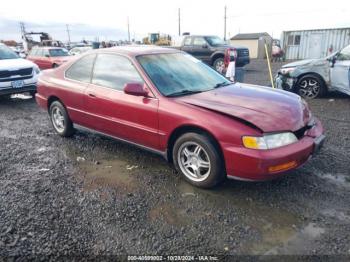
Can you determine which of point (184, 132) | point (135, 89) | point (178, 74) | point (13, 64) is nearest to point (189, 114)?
point (184, 132)

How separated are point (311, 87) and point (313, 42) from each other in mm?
17071

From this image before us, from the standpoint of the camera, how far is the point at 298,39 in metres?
23.6

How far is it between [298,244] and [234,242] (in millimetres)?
528

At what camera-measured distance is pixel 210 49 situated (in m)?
15.0

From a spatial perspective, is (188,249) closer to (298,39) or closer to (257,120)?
(257,120)

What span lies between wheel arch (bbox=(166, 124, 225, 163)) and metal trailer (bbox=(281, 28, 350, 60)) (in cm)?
2120

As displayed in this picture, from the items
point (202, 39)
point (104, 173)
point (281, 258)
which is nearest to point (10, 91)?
point (104, 173)

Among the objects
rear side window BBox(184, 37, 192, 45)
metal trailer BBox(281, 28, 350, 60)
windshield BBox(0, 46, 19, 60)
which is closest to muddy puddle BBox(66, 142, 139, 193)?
windshield BBox(0, 46, 19, 60)

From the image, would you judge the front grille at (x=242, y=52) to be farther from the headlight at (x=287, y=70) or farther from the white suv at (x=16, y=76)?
the white suv at (x=16, y=76)

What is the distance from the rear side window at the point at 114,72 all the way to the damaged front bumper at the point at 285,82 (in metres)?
5.53

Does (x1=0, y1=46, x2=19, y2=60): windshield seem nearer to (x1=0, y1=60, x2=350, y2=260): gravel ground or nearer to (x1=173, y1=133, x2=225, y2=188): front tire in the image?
(x1=0, y1=60, x2=350, y2=260): gravel ground

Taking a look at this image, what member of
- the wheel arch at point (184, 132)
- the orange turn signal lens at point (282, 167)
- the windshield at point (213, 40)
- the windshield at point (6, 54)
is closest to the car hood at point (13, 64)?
the windshield at point (6, 54)

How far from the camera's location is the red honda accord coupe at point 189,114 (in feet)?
9.77

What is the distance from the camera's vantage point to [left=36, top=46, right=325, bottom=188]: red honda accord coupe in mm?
2979
